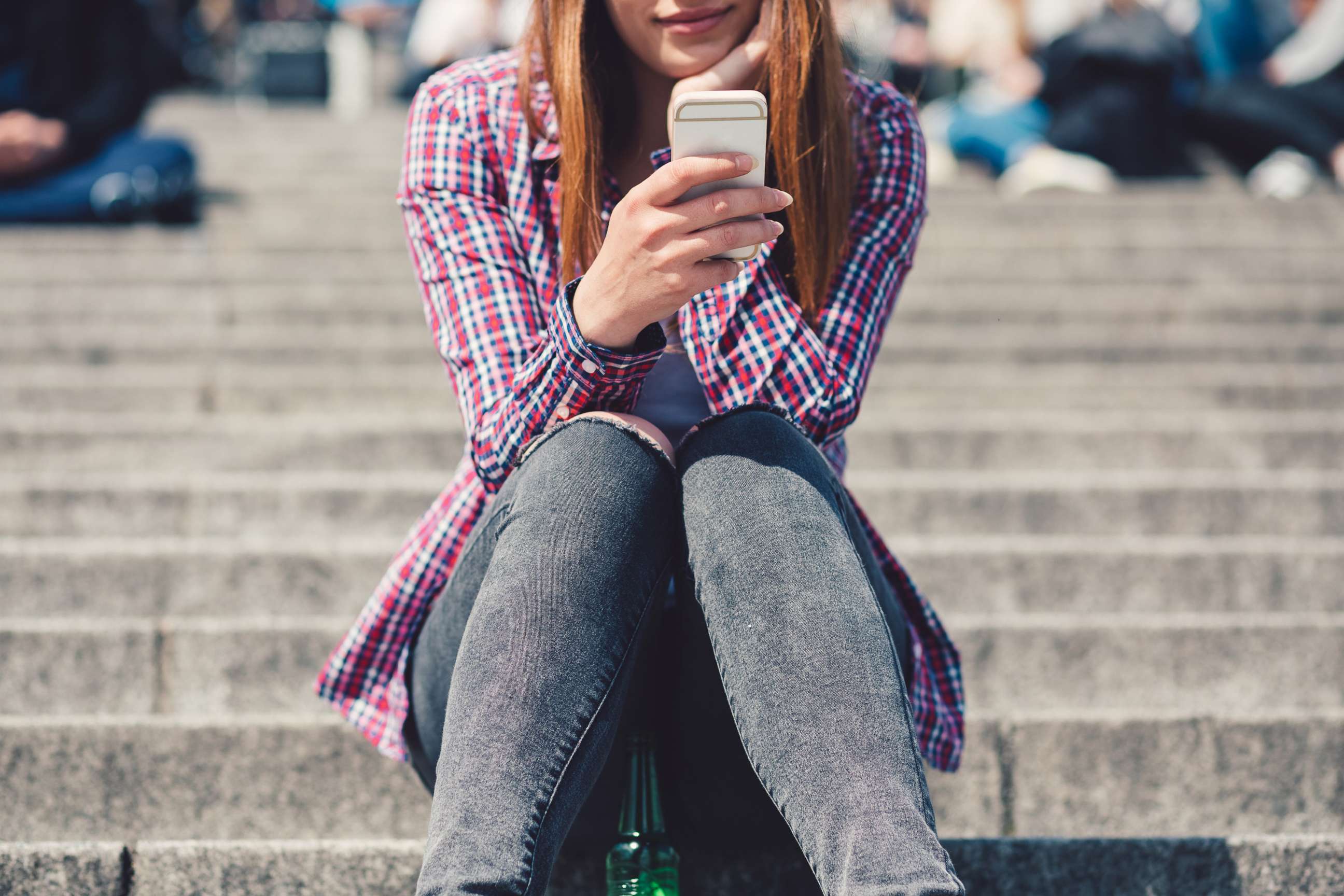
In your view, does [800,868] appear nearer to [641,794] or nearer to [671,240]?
[641,794]

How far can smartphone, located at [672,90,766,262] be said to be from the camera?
53.5 inches

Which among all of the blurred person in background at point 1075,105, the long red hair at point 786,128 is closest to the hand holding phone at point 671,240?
the long red hair at point 786,128

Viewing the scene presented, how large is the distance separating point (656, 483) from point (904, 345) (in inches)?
99.7

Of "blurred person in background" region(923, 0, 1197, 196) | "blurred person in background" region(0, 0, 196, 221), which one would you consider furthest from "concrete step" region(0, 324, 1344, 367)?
"blurred person in background" region(923, 0, 1197, 196)

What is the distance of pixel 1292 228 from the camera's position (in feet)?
15.2

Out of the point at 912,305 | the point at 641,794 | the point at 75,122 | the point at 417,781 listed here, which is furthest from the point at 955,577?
the point at 75,122

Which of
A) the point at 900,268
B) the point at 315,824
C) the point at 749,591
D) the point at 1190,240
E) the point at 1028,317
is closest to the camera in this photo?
the point at 749,591

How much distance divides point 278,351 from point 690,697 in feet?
8.45

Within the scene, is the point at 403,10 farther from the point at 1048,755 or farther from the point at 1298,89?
the point at 1048,755

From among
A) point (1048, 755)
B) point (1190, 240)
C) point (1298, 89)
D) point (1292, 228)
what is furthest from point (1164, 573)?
point (1298, 89)

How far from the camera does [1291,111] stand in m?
5.37

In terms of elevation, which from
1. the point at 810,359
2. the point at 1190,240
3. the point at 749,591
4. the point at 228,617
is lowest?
the point at 228,617

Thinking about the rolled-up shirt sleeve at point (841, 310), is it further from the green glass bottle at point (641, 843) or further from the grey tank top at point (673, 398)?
the green glass bottle at point (641, 843)

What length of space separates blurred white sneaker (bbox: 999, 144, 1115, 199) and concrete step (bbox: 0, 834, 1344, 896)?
3830 mm
